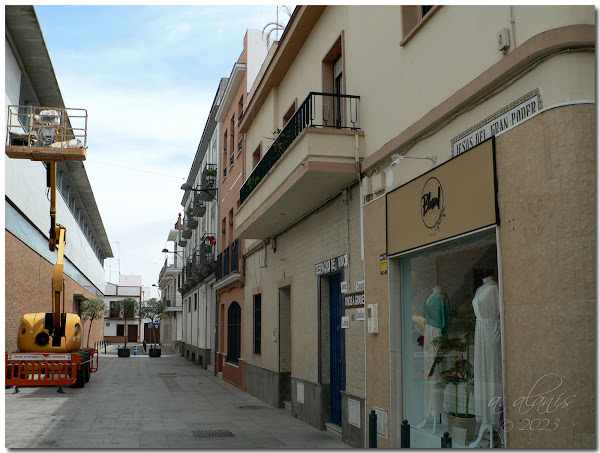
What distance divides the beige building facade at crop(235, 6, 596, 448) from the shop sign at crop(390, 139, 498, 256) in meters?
0.02

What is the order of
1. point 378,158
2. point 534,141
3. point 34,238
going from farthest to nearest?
point 34,238 < point 378,158 < point 534,141

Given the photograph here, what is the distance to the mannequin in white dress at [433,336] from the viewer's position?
7.32 meters

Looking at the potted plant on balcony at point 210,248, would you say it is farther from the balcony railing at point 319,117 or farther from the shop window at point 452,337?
the shop window at point 452,337

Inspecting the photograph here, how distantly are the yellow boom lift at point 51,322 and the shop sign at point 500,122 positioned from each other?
10552 millimetres

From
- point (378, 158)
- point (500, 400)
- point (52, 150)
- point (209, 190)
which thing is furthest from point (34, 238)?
point (500, 400)

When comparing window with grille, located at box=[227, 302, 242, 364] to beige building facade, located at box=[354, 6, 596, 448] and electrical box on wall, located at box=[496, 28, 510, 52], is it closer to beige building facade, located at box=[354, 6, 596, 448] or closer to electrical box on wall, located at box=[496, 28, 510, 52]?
beige building facade, located at box=[354, 6, 596, 448]

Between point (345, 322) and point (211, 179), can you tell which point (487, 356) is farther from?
point (211, 179)

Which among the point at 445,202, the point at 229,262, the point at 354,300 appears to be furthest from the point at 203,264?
the point at 445,202

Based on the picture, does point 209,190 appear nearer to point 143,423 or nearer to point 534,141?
point 143,423

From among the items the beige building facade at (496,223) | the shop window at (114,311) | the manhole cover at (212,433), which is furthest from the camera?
the shop window at (114,311)

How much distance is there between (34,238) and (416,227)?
15939 mm

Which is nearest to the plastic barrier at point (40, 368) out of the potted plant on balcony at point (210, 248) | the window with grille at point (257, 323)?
the window with grille at point (257, 323)

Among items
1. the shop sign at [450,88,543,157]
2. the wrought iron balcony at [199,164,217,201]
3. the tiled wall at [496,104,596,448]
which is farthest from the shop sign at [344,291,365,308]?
the wrought iron balcony at [199,164,217,201]

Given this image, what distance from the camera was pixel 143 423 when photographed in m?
11.8
